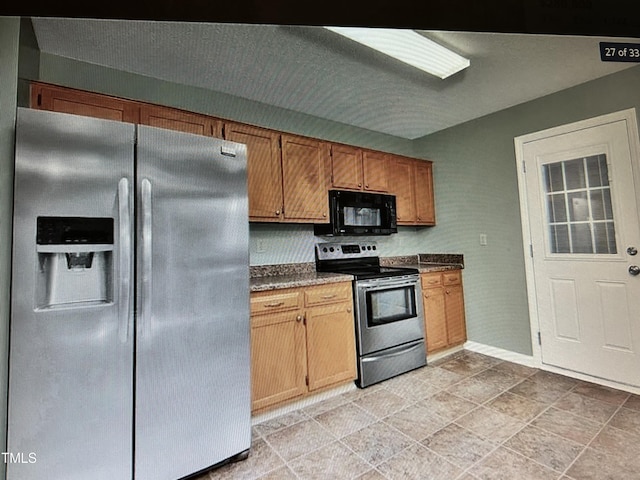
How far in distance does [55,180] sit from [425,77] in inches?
97.5

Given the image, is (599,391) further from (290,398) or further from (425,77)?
(425,77)

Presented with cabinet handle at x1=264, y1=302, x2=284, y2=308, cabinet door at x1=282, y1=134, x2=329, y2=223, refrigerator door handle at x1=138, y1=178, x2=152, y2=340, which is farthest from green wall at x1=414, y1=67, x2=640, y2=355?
refrigerator door handle at x1=138, y1=178, x2=152, y2=340

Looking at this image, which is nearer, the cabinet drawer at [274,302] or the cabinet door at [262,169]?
the cabinet drawer at [274,302]

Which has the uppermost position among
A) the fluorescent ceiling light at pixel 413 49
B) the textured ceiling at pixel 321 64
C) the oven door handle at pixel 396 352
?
the textured ceiling at pixel 321 64

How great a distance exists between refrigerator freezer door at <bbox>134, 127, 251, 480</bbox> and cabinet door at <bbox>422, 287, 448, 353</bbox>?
1915 mm

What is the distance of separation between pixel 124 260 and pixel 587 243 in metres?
3.27

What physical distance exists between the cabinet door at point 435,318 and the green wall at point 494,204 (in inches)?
15.9

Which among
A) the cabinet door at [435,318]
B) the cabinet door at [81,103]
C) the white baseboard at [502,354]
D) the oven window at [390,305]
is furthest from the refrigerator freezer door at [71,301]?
the white baseboard at [502,354]

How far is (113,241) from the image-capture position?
4.58 feet

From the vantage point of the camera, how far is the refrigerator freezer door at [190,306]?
4.78ft

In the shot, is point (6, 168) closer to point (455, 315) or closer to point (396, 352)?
point (396, 352)

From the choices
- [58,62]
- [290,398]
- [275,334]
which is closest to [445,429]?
[290,398]

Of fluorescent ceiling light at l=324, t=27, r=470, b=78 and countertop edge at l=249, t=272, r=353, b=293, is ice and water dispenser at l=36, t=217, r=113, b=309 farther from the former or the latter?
fluorescent ceiling light at l=324, t=27, r=470, b=78

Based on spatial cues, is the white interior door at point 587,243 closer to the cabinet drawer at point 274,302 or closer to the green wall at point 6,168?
the cabinet drawer at point 274,302
